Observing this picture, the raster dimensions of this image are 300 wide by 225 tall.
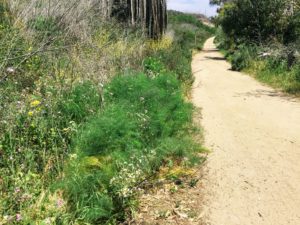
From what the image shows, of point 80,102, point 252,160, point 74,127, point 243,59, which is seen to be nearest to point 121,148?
point 74,127

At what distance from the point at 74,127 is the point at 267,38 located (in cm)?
1601

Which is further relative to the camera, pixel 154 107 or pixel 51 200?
pixel 154 107

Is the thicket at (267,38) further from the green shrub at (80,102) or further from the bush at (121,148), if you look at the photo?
the green shrub at (80,102)

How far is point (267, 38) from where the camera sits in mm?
18328

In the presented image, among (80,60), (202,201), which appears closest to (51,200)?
(202,201)

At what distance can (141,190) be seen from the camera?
397 centimetres

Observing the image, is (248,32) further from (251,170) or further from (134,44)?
(251,170)

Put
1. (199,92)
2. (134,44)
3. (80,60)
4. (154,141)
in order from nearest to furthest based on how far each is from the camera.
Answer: (154,141)
(80,60)
(134,44)
(199,92)

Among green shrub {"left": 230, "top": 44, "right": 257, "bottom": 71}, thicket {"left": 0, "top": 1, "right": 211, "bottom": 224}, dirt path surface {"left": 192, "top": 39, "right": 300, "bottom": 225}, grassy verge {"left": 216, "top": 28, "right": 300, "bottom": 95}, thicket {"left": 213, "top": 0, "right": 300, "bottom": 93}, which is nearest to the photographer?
thicket {"left": 0, "top": 1, "right": 211, "bottom": 224}

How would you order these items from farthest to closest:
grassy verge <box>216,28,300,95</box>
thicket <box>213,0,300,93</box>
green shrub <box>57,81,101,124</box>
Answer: thicket <box>213,0,300,93</box> < grassy verge <box>216,28,300,95</box> < green shrub <box>57,81,101,124</box>

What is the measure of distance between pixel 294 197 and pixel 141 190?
1.64 meters

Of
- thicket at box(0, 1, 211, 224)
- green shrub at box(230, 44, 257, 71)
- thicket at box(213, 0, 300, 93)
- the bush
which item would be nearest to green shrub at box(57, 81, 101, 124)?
thicket at box(0, 1, 211, 224)

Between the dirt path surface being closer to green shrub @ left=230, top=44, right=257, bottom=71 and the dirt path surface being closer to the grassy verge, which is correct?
the grassy verge

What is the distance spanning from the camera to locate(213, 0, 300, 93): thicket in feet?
41.3
